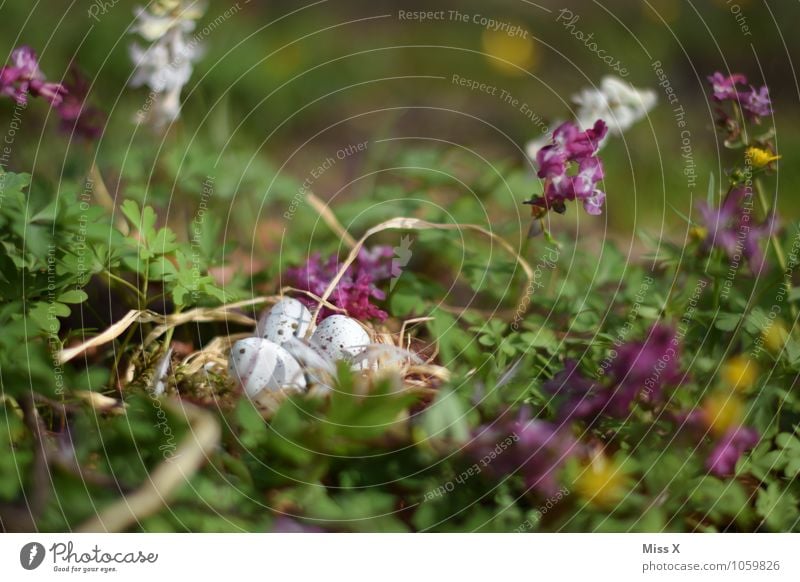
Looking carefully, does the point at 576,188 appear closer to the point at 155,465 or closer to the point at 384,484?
the point at 384,484

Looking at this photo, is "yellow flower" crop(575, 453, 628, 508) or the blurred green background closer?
"yellow flower" crop(575, 453, 628, 508)

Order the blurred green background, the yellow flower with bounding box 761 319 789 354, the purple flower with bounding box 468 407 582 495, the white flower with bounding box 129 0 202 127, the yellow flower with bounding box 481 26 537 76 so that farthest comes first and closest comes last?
the yellow flower with bounding box 481 26 537 76, the blurred green background, the white flower with bounding box 129 0 202 127, the yellow flower with bounding box 761 319 789 354, the purple flower with bounding box 468 407 582 495

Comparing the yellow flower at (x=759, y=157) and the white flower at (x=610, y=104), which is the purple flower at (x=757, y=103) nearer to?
the yellow flower at (x=759, y=157)

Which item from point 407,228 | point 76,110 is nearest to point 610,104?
point 407,228

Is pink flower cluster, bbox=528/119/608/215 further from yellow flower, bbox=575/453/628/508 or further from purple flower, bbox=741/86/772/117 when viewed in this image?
yellow flower, bbox=575/453/628/508

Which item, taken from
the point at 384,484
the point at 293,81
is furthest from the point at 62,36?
the point at 384,484

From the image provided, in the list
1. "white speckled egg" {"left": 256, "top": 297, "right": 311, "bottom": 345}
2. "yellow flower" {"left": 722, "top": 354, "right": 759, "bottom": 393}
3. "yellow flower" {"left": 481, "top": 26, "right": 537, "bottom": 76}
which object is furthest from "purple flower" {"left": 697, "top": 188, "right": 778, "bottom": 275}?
"yellow flower" {"left": 481, "top": 26, "right": 537, "bottom": 76}
